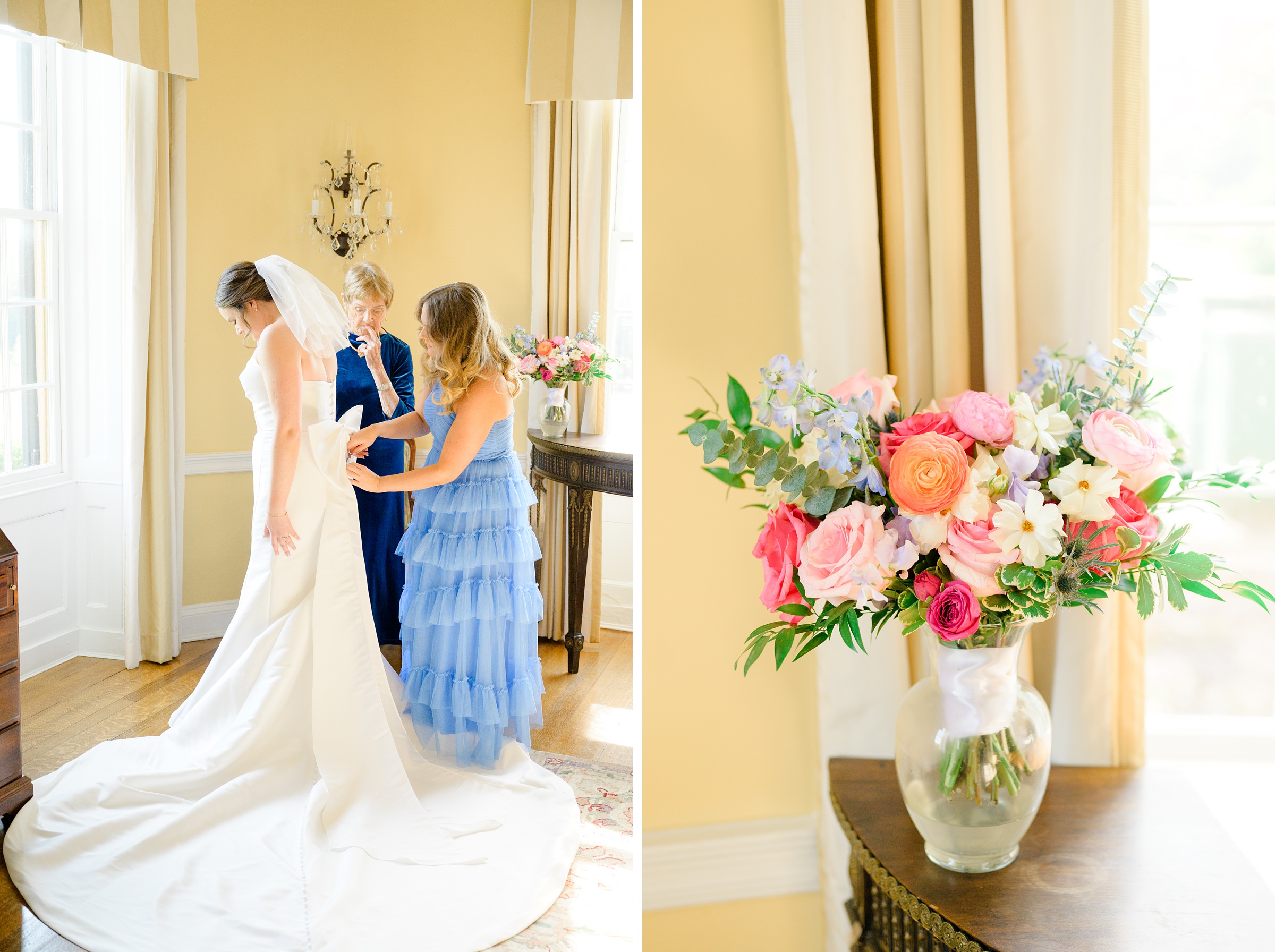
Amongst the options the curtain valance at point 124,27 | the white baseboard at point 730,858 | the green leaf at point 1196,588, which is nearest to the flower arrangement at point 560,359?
the curtain valance at point 124,27

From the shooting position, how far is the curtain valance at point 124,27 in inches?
115

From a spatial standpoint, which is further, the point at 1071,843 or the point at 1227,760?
the point at 1227,760

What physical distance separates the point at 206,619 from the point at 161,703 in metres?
0.63

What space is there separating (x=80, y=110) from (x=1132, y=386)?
12.9 ft

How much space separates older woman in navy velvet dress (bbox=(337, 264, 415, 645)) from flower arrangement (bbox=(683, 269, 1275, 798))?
2352 millimetres

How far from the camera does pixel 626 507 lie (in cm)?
379

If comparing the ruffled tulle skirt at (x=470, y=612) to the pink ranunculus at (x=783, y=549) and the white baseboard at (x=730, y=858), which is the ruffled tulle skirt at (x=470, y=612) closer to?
the white baseboard at (x=730, y=858)

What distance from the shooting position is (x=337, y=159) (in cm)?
364

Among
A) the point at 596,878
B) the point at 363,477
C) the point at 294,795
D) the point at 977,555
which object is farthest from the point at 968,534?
the point at 294,795

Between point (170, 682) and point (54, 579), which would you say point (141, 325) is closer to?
point (54, 579)

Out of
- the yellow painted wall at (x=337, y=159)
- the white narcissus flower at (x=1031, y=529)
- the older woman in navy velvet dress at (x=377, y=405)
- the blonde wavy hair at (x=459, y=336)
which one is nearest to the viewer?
the white narcissus flower at (x=1031, y=529)

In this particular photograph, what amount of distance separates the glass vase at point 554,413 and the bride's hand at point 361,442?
2.97 feet

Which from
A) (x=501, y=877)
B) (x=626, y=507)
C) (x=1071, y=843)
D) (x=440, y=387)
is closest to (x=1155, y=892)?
(x=1071, y=843)

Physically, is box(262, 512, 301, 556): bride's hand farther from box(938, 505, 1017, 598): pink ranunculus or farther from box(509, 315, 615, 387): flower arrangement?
box(938, 505, 1017, 598): pink ranunculus
